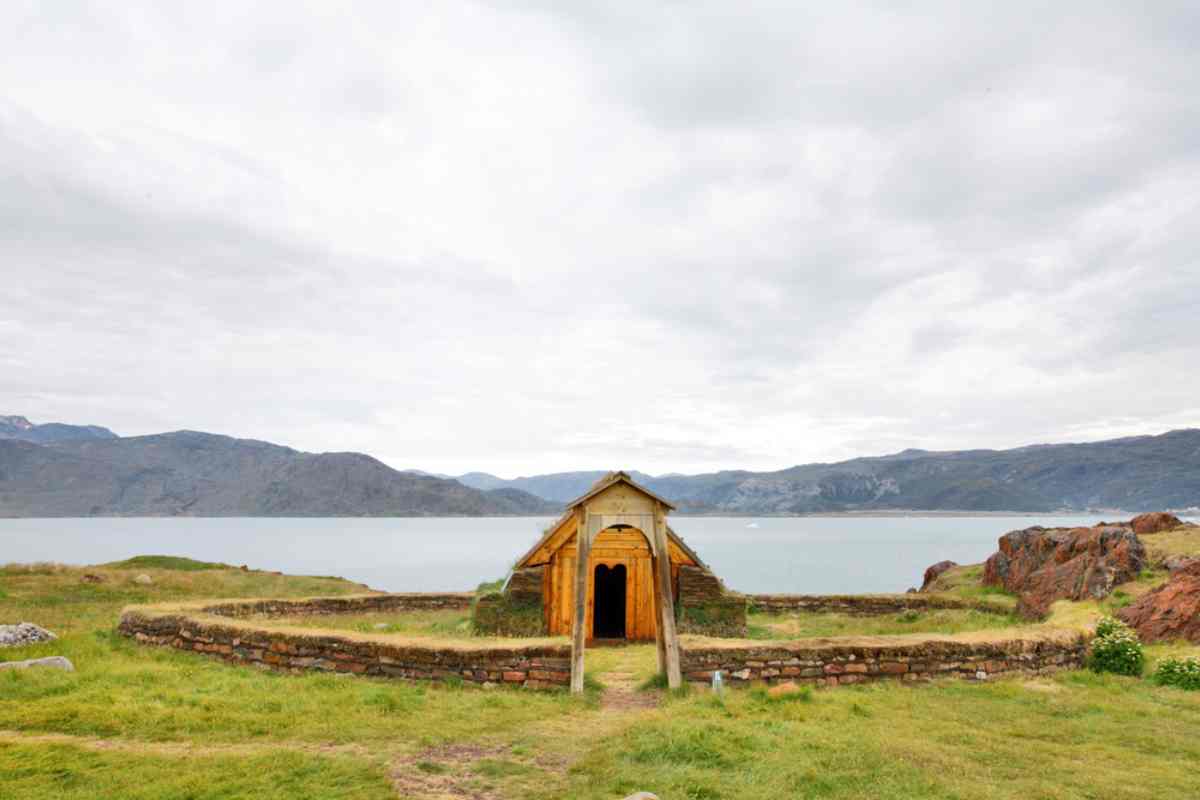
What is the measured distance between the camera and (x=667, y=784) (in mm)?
7668

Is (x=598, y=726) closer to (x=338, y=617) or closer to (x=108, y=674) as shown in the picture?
(x=108, y=674)

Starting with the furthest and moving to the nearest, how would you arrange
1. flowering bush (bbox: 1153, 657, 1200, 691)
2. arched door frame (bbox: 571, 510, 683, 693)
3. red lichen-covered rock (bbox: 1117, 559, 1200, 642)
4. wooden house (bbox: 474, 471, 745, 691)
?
wooden house (bbox: 474, 471, 745, 691), red lichen-covered rock (bbox: 1117, 559, 1200, 642), flowering bush (bbox: 1153, 657, 1200, 691), arched door frame (bbox: 571, 510, 683, 693)

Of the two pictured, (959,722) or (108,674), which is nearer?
(959,722)

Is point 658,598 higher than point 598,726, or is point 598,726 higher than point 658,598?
point 658,598

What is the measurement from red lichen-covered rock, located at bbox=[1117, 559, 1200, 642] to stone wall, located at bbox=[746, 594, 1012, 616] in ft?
25.9

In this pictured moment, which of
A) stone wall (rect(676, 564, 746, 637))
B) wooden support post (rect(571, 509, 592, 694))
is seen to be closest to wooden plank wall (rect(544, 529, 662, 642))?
stone wall (rect(676, 564, 746, 637))

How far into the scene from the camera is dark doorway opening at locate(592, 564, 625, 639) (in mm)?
21859

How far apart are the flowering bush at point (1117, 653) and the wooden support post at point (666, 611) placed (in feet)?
27.4

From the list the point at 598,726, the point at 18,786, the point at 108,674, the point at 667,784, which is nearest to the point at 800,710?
the point at 598,726

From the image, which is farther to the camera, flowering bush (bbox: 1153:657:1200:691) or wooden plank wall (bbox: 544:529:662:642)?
wooden plank wall (bbox: 544:529:662:642)

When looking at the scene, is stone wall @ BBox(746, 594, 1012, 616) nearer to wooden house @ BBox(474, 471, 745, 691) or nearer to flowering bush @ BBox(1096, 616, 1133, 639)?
wooden house @ BBox(474, 471, 745, 691)

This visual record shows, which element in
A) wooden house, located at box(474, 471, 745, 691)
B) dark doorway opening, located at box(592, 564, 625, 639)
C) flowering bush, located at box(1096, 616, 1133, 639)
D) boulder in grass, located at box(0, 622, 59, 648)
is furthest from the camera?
dark doorway opening, located at box(592, 564, 625, 639)

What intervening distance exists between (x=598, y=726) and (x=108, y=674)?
868 cm

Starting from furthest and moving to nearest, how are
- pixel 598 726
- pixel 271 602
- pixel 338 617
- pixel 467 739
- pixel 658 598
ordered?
pixel 338 617
pixel 271 602
pixel 658 598
pixel 598 726
pixel 467 739
